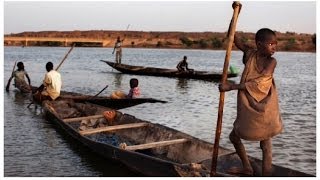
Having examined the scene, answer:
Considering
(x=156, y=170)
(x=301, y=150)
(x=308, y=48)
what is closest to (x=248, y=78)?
(x=156, y=170)

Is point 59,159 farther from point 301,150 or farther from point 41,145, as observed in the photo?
point 301,150

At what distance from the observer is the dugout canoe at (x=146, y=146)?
18.2 feet

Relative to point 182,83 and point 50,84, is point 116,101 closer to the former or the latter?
point 50,84

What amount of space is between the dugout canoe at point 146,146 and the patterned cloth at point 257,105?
1.87 feet

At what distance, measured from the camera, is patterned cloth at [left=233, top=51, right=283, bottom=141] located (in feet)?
15.9

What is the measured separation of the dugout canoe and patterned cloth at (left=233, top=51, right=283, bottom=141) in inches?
22.4

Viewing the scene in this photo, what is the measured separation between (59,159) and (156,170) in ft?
8.18

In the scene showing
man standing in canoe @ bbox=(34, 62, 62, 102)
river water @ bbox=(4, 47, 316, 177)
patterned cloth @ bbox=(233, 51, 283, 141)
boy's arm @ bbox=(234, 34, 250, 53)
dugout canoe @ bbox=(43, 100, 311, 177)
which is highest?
boy's arm @ bbox=(234, 34, 250, 53)

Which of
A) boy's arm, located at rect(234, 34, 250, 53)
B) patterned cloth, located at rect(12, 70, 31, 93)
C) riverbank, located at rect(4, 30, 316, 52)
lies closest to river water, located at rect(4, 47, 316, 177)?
patterned cloth, located at rect(12, 70, 31, 93)

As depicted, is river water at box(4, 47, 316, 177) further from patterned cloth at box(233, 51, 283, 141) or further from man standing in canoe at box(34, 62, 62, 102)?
patterned cloth at box(233, 51, 283, 141)

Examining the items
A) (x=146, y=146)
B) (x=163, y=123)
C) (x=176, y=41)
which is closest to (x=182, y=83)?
(x=163, y=123)

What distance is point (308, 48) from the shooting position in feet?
197

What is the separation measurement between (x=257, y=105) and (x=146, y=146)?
248cm

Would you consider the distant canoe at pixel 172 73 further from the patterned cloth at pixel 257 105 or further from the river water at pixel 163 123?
the patterned cloth at pixel 257 105
